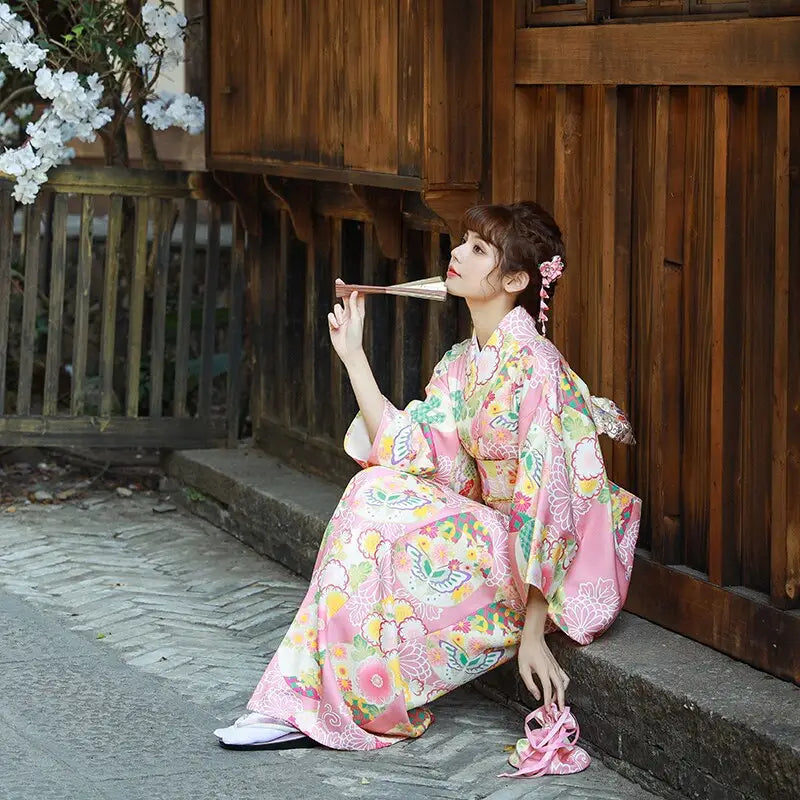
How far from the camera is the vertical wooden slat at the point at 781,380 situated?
344 centimetres

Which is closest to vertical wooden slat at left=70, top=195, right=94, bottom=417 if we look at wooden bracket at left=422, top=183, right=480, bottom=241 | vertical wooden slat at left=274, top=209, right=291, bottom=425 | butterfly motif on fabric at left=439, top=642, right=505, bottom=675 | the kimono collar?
vertical wooden slat at left=274, top=209, right=291, bottom=425

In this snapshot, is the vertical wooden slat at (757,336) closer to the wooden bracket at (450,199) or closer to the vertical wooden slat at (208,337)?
the wooden bracket at (450,199)

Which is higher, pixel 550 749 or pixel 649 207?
pixel 649 207

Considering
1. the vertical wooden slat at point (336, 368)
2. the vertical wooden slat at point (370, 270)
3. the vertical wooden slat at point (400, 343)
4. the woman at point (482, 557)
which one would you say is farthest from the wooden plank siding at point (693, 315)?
the vertical wooden slat at point (336, 368)

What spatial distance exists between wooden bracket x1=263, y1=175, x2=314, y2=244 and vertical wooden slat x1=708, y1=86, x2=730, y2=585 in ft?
8.60

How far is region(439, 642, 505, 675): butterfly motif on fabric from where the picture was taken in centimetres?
389

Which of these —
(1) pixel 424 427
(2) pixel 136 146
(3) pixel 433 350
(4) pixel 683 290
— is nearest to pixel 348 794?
(1) pixel 424 427

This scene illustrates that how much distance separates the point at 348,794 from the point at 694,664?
0.86 meters

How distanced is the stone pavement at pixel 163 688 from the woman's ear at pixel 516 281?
1135mm

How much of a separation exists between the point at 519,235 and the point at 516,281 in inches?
4.6

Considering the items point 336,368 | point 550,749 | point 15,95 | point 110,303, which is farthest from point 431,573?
point 15,95

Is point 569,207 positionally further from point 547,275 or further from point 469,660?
point 469,660

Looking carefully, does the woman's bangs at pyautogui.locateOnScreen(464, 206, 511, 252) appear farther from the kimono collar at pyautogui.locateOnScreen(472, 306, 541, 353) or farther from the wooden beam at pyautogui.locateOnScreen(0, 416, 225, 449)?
the wooden beam at pyautogui.locateOnScreen(0, 416, 225, 449)

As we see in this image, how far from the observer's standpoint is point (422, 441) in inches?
161
